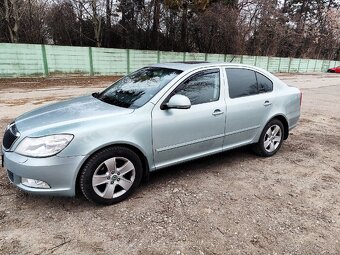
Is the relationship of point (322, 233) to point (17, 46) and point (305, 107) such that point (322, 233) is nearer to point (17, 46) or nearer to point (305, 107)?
point (305, 107)

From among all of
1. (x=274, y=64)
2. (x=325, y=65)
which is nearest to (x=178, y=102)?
(x=274, y=64)

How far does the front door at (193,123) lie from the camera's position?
3.35m

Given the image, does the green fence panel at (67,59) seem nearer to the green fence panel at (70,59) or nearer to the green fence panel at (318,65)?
the green fence panel at (70,59)

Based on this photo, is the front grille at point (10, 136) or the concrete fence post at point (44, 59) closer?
the front grille at point (10, 136)

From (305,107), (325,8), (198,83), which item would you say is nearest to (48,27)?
(305,107)

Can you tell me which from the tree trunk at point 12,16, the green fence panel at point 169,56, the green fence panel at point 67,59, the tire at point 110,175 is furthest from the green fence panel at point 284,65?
the tire at point 110,175

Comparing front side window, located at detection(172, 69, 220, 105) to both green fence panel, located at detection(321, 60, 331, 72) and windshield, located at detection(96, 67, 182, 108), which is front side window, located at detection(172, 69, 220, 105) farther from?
green fence panel, located at detection(321, 60, 331, 72)

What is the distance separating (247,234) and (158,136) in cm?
139

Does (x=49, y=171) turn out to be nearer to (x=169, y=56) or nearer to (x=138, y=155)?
(x=138, y=155)

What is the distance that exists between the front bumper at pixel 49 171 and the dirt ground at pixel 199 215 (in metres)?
0.30

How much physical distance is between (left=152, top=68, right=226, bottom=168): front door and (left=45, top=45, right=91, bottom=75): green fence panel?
50.0 ft

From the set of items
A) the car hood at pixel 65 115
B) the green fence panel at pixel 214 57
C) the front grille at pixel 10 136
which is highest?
the car hood at pixel 65 115

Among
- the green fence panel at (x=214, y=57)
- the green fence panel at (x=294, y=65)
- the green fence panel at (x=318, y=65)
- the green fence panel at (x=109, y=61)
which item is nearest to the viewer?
the green fence panel at (x=109, y=61)

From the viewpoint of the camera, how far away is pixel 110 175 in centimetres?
309
